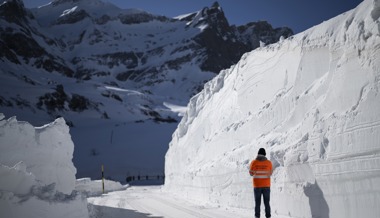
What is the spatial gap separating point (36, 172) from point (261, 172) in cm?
792

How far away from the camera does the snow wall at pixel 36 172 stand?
240 inches

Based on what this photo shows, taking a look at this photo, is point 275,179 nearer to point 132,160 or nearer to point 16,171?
point 16,171

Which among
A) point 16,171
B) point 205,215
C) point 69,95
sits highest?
point 69,95

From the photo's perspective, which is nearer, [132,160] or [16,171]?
[16,171]

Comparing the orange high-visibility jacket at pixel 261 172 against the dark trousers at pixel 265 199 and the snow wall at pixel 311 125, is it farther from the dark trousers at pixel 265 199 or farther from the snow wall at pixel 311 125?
the snow wall at pixel 311 125

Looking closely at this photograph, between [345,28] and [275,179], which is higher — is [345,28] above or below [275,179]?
above

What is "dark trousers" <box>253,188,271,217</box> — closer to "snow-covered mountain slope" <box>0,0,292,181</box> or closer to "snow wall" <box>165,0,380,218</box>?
"snow wall" <box>165,0,380,218</box>

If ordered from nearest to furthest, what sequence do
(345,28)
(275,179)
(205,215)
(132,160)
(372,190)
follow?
(372,190)
(345,28)
(275,179)
(205,215)
(132,160)

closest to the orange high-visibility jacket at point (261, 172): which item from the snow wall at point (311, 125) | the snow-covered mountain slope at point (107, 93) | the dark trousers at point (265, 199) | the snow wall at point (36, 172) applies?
the dark trousers at point (265, 199)

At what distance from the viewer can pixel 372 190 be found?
5594 millimetres

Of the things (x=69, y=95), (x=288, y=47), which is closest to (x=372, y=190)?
(x=288, y=47)

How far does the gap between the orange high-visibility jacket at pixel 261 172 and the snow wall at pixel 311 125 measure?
49cm

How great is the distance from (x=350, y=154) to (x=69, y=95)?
8369 cm

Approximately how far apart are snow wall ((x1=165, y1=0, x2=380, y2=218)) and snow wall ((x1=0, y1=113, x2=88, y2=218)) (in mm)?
4794
